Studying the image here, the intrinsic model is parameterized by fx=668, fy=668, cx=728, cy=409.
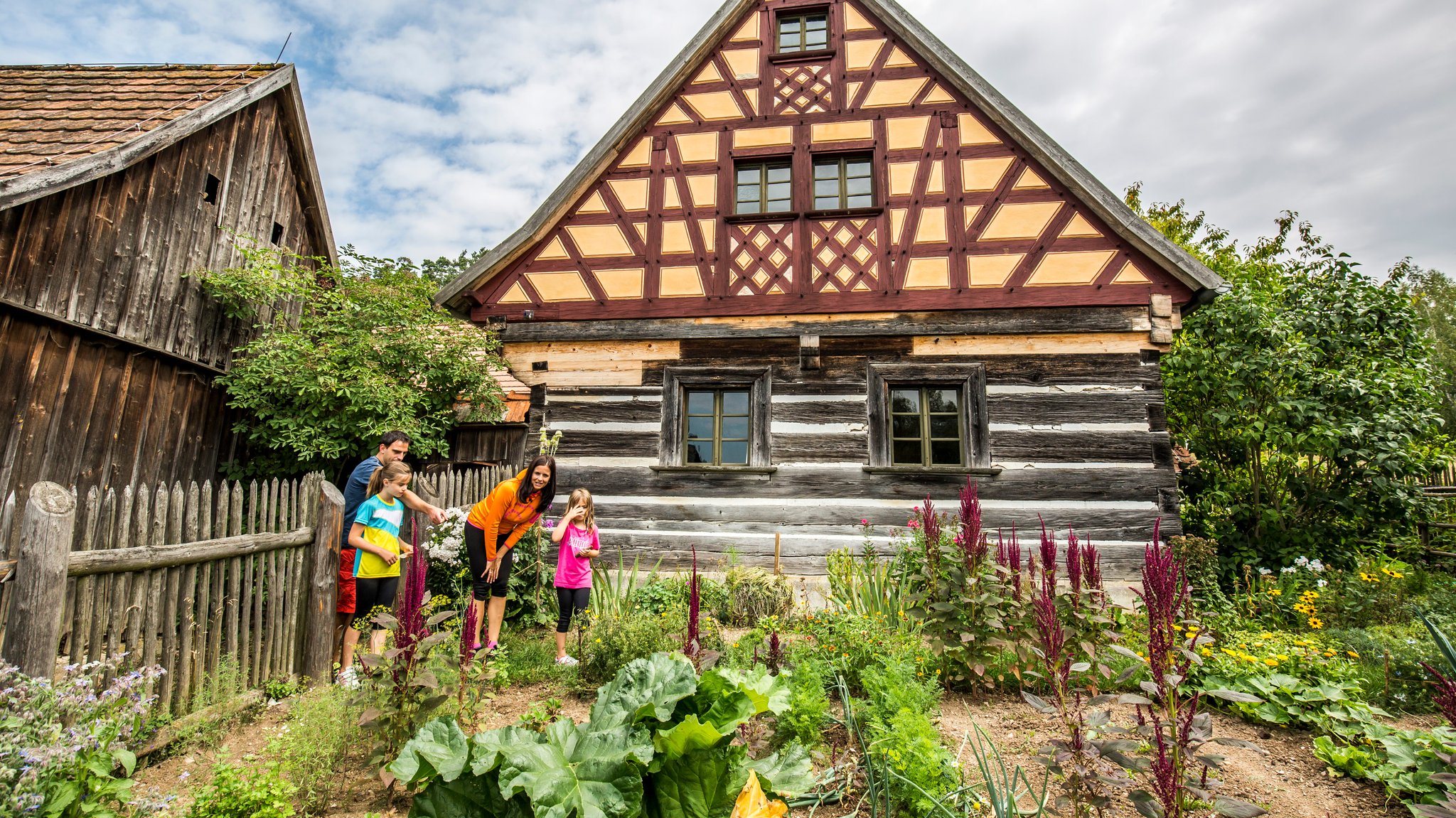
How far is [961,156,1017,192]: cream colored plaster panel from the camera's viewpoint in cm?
→ 818

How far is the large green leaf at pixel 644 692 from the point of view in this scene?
2.30 m

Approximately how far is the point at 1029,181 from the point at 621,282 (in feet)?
16.9

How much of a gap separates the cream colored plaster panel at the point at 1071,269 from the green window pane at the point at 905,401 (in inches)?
71.9

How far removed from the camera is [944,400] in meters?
7.91

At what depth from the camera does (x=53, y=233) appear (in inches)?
259

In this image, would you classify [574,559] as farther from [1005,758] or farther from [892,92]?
[892,92]

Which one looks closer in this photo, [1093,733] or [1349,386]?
[1093,733]

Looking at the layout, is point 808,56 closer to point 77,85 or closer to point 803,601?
point 803,601

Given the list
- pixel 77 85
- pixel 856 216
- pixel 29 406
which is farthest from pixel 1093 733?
pixel 77 85

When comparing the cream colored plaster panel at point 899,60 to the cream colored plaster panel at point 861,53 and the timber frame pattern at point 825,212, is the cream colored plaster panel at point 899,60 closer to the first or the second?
the timber frame pattern at point 825,212

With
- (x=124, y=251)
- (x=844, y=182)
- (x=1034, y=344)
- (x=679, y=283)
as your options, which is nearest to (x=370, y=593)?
(x=679, y=283)

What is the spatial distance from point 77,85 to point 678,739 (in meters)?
11.5

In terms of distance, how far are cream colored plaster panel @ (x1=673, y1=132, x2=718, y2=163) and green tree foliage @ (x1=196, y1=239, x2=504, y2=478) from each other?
3.53 meters

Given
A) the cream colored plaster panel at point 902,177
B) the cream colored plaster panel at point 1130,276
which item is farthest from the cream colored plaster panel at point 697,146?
the cream colored plaster panel at point 1130,276
